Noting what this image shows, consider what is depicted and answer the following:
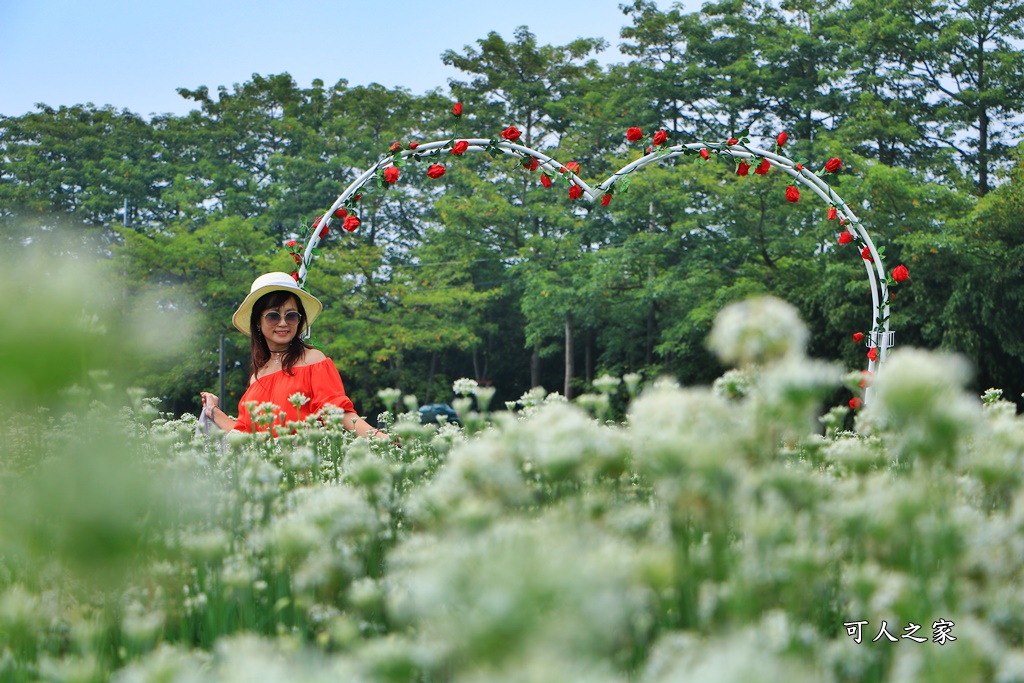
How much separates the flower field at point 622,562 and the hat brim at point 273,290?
4.64 metres

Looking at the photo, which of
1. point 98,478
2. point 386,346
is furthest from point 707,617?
point 386,346

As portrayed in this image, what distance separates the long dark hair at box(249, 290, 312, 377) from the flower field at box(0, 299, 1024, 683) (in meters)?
4.56

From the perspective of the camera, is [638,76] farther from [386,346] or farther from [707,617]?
[707,617]

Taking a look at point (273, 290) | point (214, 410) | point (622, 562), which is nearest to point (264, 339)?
point (273, 290)

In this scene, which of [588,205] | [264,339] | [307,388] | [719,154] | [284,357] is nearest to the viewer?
[307,388]

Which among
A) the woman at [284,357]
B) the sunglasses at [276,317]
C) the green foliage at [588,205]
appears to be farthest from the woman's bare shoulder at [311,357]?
the green foliage at [588,205]

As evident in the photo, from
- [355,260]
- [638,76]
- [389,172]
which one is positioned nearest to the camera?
[389,172]

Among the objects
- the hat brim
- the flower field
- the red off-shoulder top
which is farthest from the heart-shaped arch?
the flower field

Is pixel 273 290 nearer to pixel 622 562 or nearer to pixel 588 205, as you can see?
pixel 622 562

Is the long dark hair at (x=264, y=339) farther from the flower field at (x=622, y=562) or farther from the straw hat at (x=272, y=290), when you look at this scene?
the flower field at (x=622, y=562)

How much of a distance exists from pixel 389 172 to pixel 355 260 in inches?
801

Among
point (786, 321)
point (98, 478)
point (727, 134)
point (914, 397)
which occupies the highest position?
point (727, 134)

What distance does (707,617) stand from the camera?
4.39ft

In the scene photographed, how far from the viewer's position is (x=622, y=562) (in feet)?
3.79
